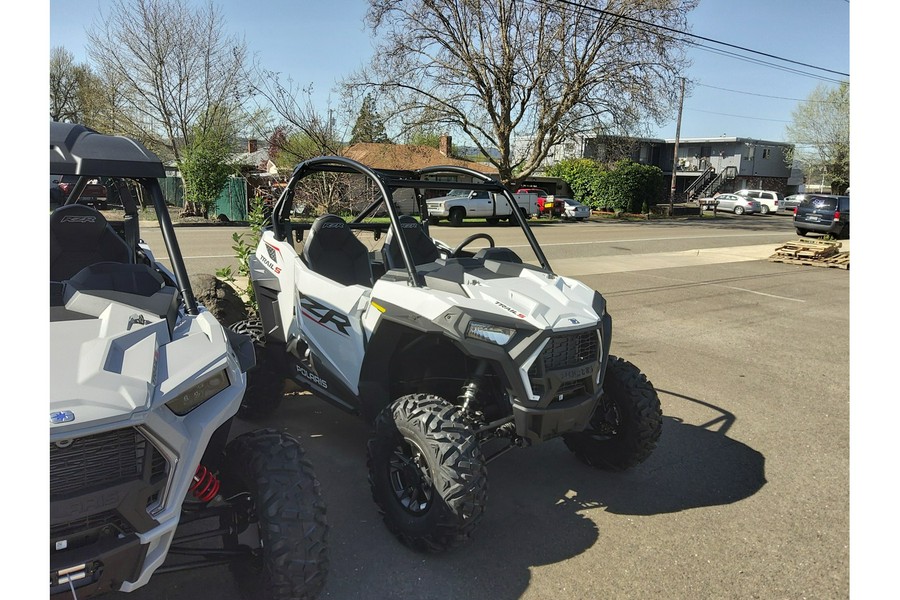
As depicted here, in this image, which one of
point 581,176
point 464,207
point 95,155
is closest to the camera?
point 95,155

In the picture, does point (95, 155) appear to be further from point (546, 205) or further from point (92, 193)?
point (546, 205)

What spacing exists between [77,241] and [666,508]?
3.68 m

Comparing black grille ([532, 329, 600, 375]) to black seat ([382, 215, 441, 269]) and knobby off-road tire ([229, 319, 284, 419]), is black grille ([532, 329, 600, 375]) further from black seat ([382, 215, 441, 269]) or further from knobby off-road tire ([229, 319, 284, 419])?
knobby off-road tire ([229, 319, 284, 419])

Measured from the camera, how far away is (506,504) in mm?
3721

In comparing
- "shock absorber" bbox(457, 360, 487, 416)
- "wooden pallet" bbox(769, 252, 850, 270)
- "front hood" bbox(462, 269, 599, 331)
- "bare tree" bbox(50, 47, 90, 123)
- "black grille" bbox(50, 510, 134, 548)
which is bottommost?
"black grille" bbox(50, 510, 134, 548)

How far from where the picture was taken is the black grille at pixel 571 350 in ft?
10.6

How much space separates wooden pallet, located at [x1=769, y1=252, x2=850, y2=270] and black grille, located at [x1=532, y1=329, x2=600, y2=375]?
14655 millimetres

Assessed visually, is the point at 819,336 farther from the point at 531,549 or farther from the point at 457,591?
the point at 457,591

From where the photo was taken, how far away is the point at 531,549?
326 centimetres

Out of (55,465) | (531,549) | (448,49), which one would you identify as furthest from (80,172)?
(448,49)

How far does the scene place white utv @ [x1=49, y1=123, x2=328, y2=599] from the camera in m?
1.91

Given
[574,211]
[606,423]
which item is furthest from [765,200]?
[606,423]

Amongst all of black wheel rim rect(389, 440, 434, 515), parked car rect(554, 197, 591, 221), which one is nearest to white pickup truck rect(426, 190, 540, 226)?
parked car rect(554, 197, 591, 221)

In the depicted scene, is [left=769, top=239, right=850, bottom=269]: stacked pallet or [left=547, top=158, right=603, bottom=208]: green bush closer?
[left=769, top=239, right=850, bottom=269]: stacked pallet
